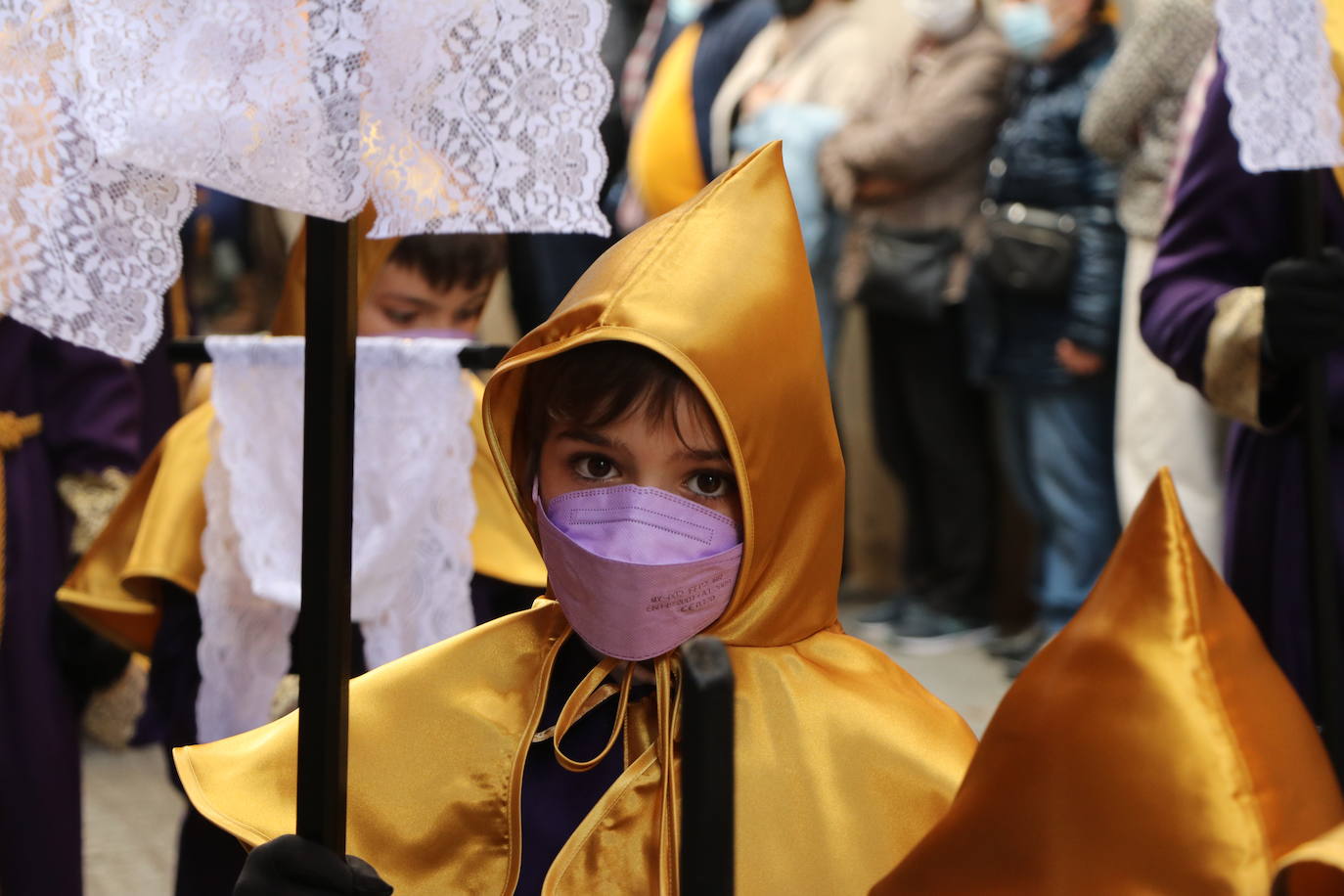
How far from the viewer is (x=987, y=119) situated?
18.6ft

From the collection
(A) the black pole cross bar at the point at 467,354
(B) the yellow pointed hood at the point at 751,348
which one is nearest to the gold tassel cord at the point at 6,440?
(A) the black pole cross bar at the point at 467,354

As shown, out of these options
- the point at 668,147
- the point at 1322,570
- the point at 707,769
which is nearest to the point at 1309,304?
the point at 1322,570

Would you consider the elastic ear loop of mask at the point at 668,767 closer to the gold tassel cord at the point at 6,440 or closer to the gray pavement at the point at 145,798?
the gold tassel cord at the point at 6,440

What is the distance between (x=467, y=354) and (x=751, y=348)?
89 centimetres

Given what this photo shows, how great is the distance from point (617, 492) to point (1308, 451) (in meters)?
0.87

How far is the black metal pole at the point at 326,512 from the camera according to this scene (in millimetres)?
1482

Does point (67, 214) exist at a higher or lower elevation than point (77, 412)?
higher

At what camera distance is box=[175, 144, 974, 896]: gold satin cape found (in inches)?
72.7

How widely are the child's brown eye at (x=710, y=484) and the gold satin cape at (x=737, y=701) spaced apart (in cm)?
6

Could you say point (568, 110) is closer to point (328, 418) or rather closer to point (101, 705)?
point (328, 418)

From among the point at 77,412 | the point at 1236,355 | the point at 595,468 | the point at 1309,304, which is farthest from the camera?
the point at 77,412

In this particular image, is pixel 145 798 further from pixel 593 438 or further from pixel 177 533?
pixel 593 438

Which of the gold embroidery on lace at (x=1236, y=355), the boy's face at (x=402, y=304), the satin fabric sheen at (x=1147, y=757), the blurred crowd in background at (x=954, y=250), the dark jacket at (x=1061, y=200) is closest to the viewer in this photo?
the satin fabric sheen at (x=1147, y=757)

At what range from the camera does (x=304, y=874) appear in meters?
1.54
